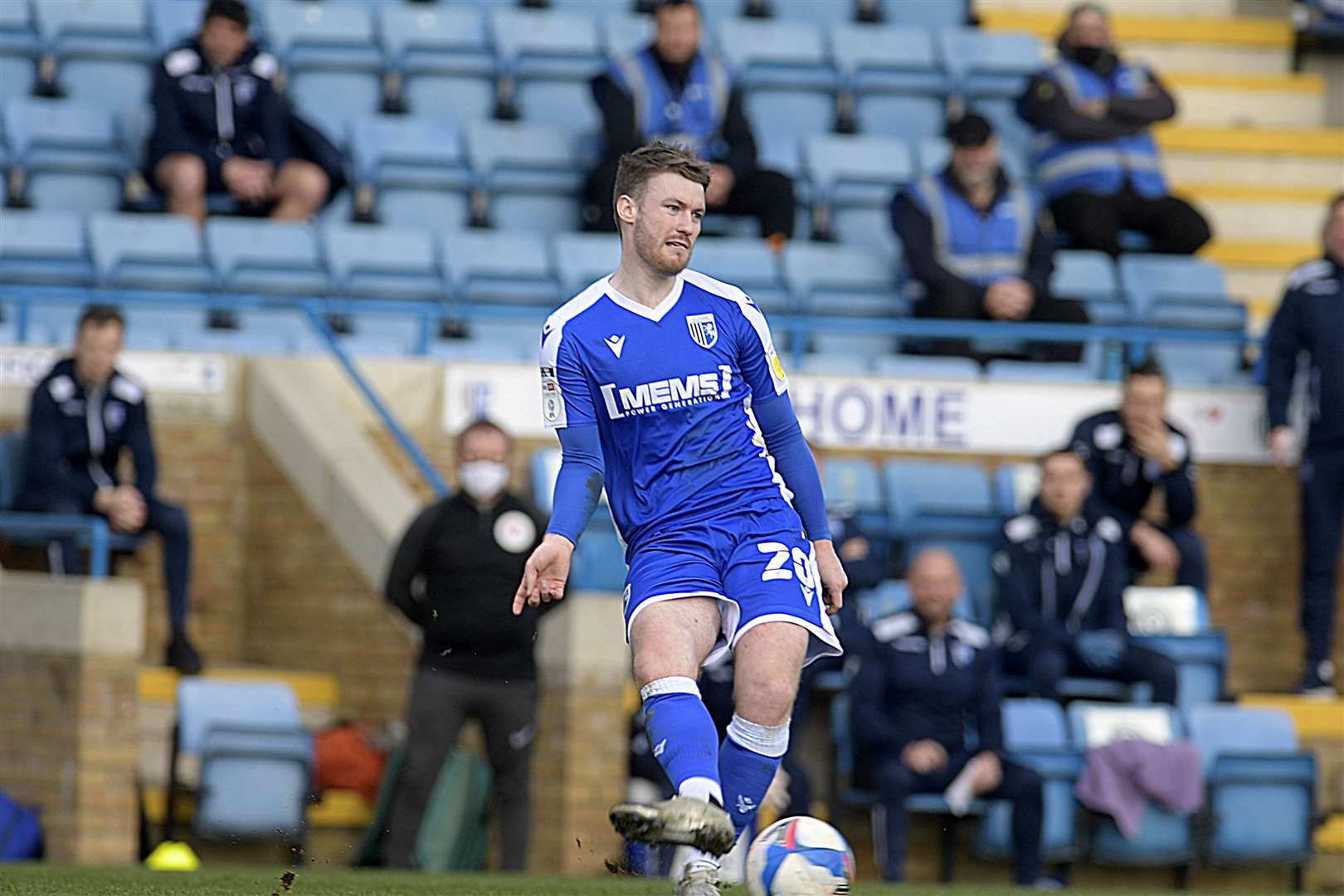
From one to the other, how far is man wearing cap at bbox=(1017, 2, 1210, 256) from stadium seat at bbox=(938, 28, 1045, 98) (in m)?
0.61

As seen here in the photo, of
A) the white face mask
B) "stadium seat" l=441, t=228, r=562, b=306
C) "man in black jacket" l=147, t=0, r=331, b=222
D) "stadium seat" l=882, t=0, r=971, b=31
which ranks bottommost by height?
the white face mask

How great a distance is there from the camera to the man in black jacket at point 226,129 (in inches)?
496

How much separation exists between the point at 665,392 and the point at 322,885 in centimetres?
216

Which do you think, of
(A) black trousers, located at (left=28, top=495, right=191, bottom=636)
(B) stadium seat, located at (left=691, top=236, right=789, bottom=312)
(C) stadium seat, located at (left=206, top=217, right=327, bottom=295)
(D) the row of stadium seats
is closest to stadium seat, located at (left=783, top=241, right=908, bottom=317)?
(B) stadium seat, located at (left=691, top=236, right=789, bottom=312)

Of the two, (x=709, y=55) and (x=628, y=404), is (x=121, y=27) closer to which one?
(x=709, y=55)

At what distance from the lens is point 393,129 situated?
527 inches

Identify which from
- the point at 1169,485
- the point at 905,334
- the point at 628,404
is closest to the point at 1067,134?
the point at 905,334

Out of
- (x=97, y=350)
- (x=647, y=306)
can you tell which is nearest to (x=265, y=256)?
(x=97, y=350)

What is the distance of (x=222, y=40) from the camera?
1273cm

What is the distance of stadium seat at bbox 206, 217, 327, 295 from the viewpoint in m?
12.1

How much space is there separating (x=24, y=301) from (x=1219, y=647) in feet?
18.9

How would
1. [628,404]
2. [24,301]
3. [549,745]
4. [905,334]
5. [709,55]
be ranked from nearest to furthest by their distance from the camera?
[628,404], [549,745], [24,301], [905,334], [709,55]

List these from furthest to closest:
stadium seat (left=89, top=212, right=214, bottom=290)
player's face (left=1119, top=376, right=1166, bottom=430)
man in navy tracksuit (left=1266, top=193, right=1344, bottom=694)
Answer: stadium seat (left=89, top=212, right=214, bottom=290)
man in navy tracksuit (left=1266, top=193, right=1344, bottom=694)
player's face (left=1119, top=376, right=1166, bottom=430)

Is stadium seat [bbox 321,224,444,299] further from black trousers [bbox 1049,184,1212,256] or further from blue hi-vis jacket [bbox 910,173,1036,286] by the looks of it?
black trousers [bbox 1049,184,1212,256]
